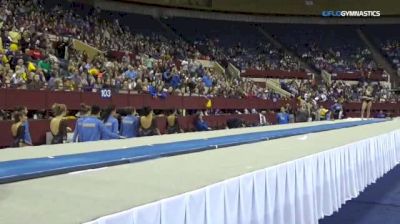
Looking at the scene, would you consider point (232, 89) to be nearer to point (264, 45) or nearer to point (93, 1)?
point (93, 1)

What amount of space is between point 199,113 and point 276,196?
11546 mm

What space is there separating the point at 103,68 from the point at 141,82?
139 cm

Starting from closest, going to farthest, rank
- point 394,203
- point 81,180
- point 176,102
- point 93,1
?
point 81,180
point 394,203
point 176,102
point 93,1

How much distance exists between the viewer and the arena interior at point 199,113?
3104mm

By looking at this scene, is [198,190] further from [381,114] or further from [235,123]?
[381,114]

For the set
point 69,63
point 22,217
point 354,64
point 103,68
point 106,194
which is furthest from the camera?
point 354,64

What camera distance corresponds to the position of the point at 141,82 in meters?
16.9

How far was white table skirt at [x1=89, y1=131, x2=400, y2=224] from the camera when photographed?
2584 millimetres

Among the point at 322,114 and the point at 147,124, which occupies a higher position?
the point at 147,124

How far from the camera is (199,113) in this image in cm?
1545

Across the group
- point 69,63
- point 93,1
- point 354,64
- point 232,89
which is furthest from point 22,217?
point 354,64

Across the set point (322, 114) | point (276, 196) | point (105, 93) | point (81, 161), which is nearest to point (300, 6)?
point (322, 114)

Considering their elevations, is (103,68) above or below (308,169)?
above

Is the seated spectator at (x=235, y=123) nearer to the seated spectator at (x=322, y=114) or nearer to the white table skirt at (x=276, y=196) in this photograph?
the seated spectator at (x=322, y=114)
